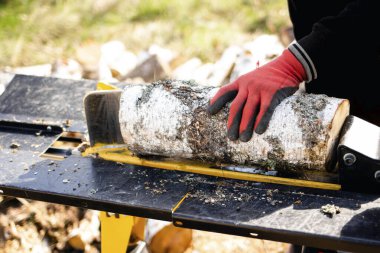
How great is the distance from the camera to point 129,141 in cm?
231

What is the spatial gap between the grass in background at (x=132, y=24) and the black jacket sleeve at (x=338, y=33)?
8.55ft

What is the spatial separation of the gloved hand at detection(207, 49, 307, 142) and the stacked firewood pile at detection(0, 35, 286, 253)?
59 cm

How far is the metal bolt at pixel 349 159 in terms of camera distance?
189cm

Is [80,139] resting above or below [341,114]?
below

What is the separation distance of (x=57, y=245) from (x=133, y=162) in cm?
97

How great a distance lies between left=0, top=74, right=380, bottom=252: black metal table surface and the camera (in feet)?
5.69

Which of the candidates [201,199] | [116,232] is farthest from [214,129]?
[116,232]

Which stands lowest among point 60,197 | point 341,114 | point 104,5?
point 60,197

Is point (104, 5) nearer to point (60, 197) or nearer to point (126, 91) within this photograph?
point (126, 91)

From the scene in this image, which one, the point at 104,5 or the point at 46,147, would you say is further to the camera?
the point at 104,5

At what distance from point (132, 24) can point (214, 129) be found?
390cm

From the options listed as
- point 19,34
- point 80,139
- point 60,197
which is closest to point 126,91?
point 80,139

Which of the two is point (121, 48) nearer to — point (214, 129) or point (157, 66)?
point (157, 66)

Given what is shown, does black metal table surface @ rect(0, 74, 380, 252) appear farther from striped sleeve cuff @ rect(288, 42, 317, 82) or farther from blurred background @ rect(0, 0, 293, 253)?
blurred background @ rect(0, 0, 293, 253)
